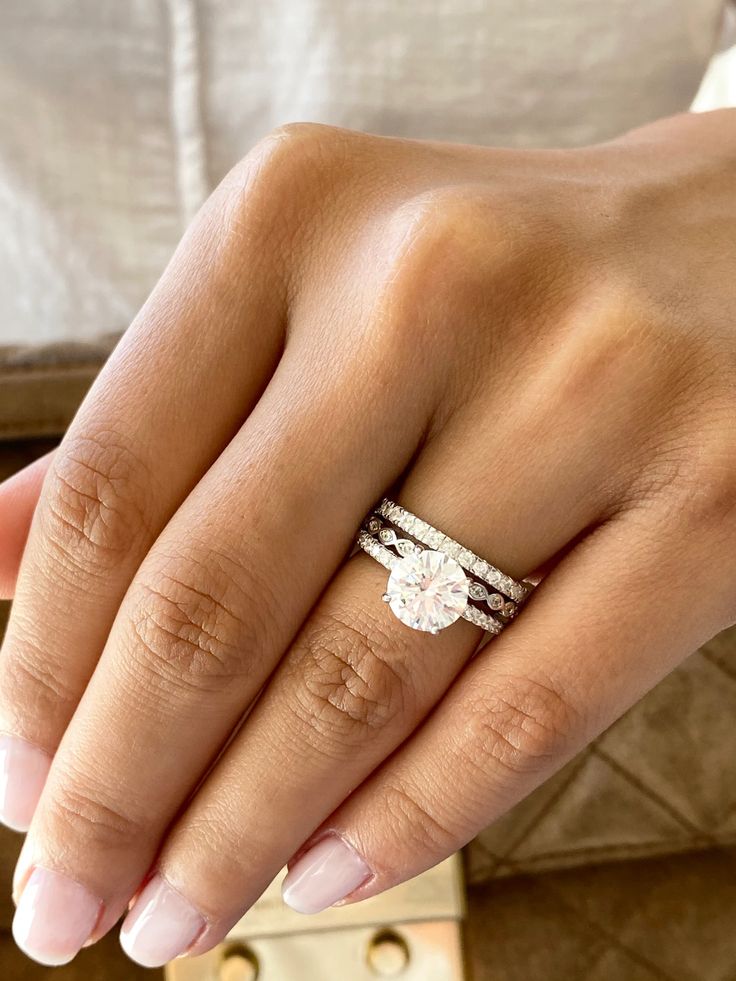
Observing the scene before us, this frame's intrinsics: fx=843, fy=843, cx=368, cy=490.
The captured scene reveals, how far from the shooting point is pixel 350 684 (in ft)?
1.77

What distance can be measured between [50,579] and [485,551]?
0.98 feet

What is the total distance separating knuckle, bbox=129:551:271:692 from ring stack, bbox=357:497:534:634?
3.4 inches

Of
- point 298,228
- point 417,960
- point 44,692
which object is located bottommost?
point 417,960

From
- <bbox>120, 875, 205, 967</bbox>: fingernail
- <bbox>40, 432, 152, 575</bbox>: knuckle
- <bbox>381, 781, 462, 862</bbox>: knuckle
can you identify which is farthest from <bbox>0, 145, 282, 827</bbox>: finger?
<bbox>381, 781, 462, 862</bbox>: knuckle

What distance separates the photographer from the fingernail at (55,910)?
1.81 ft

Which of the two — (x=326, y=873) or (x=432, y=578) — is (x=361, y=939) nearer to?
(x=326, y=873)

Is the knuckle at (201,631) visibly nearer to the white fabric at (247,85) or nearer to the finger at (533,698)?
the finger at (533,698)

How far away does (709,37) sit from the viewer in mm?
1046

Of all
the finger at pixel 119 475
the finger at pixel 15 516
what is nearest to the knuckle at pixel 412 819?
the finger at pixel 119 475

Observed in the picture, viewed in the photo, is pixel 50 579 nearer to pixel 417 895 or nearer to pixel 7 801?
pixel 7 801

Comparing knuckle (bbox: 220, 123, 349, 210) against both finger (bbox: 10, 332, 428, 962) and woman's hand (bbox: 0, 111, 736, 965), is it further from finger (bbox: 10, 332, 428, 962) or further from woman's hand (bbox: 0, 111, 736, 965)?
finger (bbox: 10, 332, 428, 962)

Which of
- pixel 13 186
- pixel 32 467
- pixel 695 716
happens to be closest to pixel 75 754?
pixel 32 467

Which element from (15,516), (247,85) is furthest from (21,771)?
(247,85)

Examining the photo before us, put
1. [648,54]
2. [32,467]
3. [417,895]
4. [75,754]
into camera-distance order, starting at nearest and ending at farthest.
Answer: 1. [75,754]
2. [32,467]
3. [417,895]
4. [648,54]
